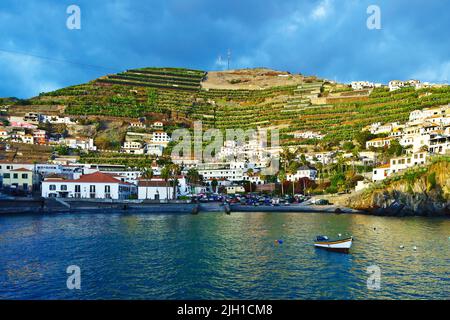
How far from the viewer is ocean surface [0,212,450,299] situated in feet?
54.2

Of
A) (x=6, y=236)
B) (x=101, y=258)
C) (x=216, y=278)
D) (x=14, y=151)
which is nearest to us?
(x=216, y=278)

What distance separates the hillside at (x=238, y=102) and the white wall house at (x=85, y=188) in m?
59.8

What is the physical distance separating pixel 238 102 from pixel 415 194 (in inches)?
4324

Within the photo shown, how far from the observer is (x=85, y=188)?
61.0 m

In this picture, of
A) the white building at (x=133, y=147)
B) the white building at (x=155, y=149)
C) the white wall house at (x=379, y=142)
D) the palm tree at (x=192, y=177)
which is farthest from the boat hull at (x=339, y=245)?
the white building at (x=133, y=147)

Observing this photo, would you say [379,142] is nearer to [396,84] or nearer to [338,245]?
[396,84]

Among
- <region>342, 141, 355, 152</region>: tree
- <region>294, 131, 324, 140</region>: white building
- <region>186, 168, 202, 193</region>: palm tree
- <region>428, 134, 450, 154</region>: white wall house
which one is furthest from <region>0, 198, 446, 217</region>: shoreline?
<region>294, 131, 324, 140</region>: white building

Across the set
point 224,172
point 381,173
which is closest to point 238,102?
point 224,172

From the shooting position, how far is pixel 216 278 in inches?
730

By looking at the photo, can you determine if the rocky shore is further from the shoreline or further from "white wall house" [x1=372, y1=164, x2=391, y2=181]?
"white wall house" [x1=372, y1=164, x2=391, y2=181]
